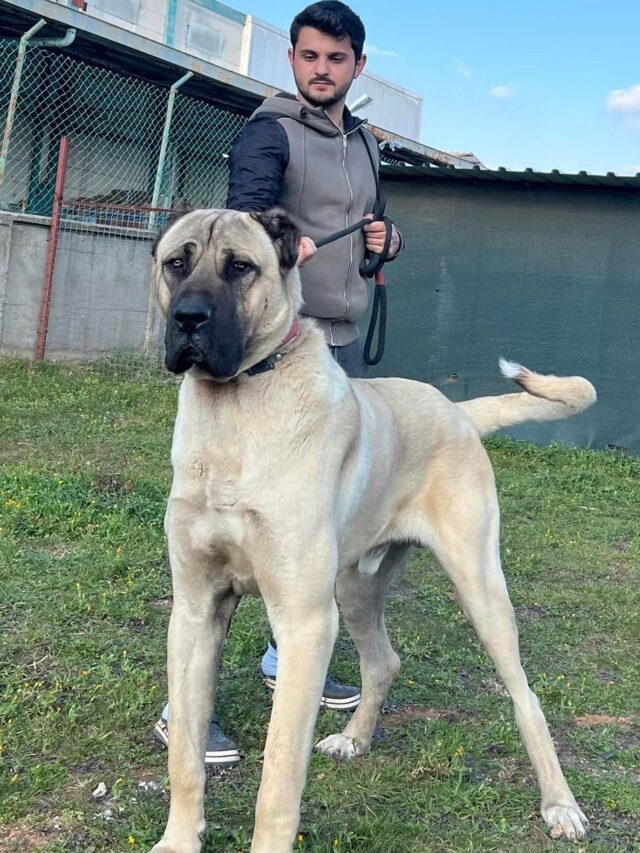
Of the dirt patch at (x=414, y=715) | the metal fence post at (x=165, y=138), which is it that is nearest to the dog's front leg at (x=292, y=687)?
the dirt patch at (x=414, y=715)

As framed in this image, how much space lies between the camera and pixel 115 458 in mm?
6961

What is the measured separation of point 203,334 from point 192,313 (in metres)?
0.06

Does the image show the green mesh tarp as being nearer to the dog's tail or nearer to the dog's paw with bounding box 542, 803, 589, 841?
the dog's tail

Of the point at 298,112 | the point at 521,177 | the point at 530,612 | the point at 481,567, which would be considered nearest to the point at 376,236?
the point at 298,112

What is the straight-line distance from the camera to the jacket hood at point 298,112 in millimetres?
3338

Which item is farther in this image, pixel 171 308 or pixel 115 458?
pixel 115 458

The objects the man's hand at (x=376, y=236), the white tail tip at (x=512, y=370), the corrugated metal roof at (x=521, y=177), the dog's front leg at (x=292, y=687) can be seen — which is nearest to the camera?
the dog's front leg at (x=292, y=687)

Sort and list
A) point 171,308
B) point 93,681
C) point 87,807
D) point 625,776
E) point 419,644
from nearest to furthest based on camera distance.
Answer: point 171,308, point 87,807, point 625,776, point 93,681, point 419,644

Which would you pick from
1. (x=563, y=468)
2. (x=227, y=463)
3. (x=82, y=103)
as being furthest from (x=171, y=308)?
(x=82, y=103)

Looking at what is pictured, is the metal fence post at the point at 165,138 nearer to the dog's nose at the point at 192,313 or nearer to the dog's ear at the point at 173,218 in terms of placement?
the dog's ear at the point at 173,218

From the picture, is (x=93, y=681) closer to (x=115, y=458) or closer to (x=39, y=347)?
(x=115, y=458)

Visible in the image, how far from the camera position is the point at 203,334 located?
2420 mm

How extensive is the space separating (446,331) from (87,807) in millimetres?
8163

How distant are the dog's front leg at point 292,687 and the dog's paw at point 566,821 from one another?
898 mm
